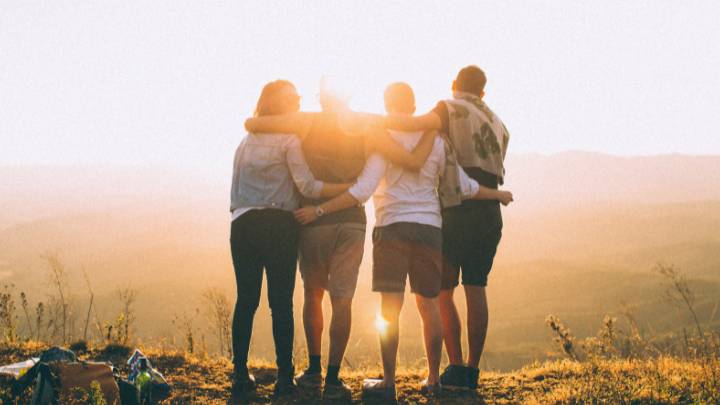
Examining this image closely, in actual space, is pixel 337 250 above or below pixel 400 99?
below

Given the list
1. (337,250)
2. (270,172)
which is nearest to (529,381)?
(337,250)

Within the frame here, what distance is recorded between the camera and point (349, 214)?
421 cm

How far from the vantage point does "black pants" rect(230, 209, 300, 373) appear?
4.05 meters

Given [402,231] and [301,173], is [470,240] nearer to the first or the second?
[402,231]

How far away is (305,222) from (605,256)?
94.3 metres

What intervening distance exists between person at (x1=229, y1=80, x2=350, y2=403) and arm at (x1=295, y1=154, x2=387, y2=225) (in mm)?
82

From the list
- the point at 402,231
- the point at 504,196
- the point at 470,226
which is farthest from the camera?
the point at 504,196

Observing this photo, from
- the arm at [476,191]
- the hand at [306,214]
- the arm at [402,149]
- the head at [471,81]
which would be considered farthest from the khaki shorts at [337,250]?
the head at [471,81]

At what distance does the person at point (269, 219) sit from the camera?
407 centimetres

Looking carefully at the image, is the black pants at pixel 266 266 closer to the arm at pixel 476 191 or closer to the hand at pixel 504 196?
the arm at pixel 476 191

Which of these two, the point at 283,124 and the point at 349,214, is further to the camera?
the point at 349,214

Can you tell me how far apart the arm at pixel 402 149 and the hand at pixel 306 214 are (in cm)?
64

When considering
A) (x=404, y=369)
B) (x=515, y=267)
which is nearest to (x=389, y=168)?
(x=404, y=369)

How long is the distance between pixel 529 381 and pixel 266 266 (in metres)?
2.45
